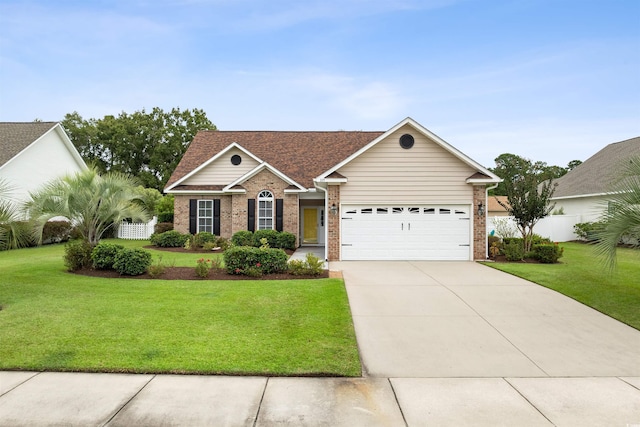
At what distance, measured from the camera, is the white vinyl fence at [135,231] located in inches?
898

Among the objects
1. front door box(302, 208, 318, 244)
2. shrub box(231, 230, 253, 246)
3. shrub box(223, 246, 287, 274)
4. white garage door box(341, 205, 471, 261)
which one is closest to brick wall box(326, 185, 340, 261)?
white garage door box(341, 205, 471, 261)

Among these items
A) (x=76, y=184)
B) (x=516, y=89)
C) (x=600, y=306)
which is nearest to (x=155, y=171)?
(x=76, y=184)

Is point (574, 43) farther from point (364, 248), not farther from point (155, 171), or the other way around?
point (155, 171)

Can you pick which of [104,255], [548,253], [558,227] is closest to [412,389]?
[104,255]

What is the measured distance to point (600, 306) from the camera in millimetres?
7703

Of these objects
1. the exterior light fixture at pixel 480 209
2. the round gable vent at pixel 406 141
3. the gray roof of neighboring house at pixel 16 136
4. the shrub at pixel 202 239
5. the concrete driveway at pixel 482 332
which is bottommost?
the concrete driveway at pixel 482 332

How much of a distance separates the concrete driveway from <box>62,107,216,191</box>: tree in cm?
3682

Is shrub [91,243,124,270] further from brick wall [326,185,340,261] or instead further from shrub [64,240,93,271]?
brick wall [326,185,340,261]

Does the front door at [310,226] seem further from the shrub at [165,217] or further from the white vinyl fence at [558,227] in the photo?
the white vinyl fence at [558,227]

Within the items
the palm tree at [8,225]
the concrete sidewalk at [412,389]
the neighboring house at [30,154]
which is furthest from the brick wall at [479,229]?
the neighboring house at [30,154]

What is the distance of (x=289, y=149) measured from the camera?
22359 millimetres

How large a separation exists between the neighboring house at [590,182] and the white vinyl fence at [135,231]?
26535 mm

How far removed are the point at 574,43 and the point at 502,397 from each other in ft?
49.6

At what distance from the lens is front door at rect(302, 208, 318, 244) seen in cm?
2087
